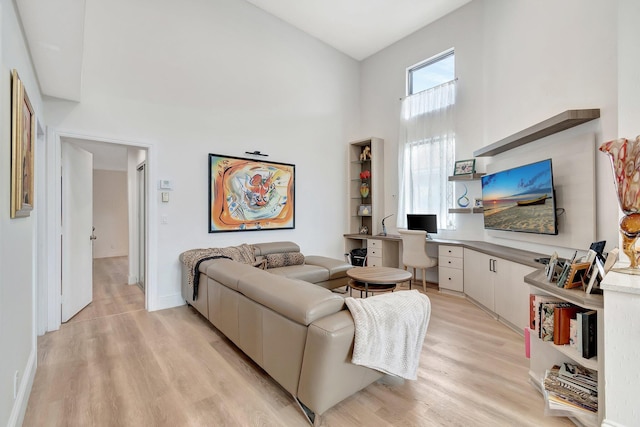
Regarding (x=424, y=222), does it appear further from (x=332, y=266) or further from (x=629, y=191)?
(x=629, y=191)

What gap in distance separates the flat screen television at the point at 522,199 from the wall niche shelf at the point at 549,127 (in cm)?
28

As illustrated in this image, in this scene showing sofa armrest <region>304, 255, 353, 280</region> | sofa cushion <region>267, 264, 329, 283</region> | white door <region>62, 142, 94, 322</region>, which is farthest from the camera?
sofa armrest <region>304, 255, 353, 280</region>

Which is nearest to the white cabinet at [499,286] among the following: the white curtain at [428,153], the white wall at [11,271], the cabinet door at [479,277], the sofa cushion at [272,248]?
the cabinet door at [479,277]

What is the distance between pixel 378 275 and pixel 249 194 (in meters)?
2.24

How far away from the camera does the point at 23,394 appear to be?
5.66ft

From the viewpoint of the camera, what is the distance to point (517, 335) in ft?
9.32

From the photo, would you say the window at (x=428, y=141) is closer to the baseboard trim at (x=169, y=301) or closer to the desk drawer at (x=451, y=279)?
the desk drawer at (x=451, y=279)

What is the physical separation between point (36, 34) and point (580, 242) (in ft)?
14.7

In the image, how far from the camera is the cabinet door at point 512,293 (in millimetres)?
2775

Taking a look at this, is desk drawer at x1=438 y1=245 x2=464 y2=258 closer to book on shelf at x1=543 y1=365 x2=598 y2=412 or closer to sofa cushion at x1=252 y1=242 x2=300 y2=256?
sofa cushion at x1=252 y1=242 x2=300 y2=256

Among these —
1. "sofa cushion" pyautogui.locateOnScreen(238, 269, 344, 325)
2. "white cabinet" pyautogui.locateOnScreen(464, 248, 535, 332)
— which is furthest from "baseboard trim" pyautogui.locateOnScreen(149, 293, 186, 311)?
"white cabinet" pyautogui.locateOnScreen(464, 248, 535, 332)

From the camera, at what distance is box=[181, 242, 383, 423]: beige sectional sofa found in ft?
5.22

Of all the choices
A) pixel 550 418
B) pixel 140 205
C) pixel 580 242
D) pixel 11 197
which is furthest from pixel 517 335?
pixel 140 205

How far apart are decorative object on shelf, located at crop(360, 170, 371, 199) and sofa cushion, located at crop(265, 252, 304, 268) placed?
2235 mm
